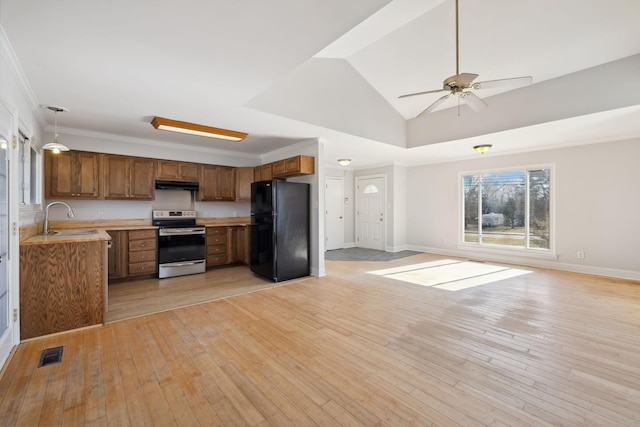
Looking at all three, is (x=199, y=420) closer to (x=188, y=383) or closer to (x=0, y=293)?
(x=188, y=383)

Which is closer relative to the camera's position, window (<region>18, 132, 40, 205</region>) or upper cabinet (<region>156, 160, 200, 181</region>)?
window (<region>18, 132, 40, 205</region>)

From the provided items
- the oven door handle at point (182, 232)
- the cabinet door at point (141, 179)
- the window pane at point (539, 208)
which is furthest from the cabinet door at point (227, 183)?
the window pane at point (539, 208)

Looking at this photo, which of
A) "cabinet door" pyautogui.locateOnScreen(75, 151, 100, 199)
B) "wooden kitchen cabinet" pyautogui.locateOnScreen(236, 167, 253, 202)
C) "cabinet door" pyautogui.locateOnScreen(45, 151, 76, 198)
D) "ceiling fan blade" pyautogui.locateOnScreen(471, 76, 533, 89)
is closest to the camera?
"ceiling fan blade" pyautogui.locateOnScreen(471, 76, 533, 89)

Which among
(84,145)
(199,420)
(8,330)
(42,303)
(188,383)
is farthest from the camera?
(84,145)

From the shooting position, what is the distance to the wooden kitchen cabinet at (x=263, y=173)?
552cm

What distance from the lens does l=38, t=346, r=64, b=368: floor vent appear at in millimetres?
2170

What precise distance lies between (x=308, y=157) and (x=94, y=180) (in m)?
3.59

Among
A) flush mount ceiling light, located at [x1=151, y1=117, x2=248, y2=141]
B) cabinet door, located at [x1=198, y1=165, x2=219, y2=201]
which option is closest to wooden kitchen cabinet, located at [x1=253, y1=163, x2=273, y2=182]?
cabinet door, located at [x1=198, y1=165, x2=219, y2=201]

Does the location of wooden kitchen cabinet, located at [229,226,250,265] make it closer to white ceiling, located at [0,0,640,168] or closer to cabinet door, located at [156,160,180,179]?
cabinet door, located at [156,160,180,179]

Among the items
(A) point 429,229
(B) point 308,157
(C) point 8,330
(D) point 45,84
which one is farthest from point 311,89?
(A) point 429,229

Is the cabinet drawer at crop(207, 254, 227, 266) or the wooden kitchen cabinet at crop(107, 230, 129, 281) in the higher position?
the wooden kitchen cabinet at crop(107, 230, 129, 281)

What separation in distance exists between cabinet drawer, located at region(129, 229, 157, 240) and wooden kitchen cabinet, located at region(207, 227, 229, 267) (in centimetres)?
96

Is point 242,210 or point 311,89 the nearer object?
point 311,89

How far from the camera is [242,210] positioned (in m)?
6.52
